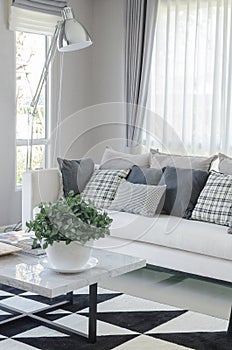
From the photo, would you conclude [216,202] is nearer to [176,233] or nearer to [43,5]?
[176,233]

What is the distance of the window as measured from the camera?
232 inches

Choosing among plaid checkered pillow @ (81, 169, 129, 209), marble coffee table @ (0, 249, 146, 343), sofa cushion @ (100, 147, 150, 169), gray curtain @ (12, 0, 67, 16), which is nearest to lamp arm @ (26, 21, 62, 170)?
gray curtain @ (12, 0, 67, 16)

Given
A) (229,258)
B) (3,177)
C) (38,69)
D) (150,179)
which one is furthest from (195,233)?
(38,69)

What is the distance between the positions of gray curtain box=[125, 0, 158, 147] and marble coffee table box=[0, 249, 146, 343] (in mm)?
2794

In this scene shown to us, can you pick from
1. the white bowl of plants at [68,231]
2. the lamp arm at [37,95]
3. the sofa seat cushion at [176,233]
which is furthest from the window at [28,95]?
the white bowl of plants at [68,231]

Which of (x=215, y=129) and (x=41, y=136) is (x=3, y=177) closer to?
(x=41, y=136)

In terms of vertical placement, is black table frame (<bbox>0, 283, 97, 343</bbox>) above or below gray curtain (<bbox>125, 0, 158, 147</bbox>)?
below

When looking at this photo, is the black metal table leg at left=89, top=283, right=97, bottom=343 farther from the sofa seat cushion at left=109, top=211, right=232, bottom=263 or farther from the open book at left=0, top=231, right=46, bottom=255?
the sofa seat cushion at left=109, top=211, right=232, bottom=263

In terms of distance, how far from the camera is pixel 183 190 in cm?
454

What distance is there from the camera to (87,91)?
21.7 feet

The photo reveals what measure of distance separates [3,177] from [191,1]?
2.43 metres

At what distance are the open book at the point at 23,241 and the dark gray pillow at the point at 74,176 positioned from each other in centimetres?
121

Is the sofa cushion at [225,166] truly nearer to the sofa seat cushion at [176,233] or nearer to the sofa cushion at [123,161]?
the sofa seat cushion at [176,233]

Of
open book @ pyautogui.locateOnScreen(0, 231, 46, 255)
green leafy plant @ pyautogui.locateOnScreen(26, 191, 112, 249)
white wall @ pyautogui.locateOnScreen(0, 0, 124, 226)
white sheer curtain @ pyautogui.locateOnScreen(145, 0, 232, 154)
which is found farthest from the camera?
white wall @ pyautogui.locateOnScreen(0, 0, 124, 226)
